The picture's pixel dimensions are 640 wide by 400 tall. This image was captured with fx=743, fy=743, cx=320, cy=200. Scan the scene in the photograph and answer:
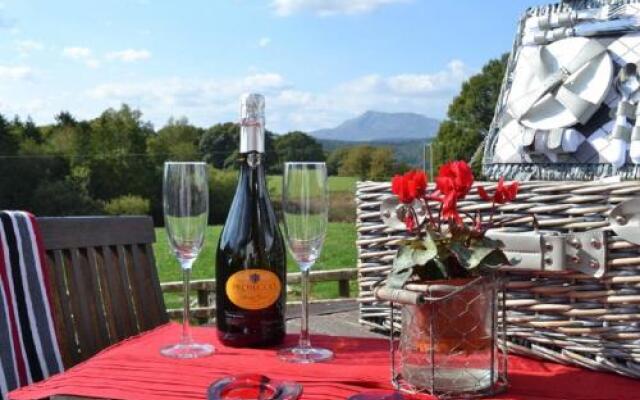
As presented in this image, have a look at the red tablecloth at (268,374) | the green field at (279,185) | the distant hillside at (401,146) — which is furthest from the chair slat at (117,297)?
the distant hillside at (401,146)

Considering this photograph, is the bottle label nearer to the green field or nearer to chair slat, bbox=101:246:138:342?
the green field

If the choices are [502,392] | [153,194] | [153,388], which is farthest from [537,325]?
[153,194]

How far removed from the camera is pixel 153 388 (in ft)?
3.36

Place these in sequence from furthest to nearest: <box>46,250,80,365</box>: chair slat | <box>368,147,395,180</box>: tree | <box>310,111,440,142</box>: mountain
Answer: <box>310,111,440,142</box>: mountain
<box>368,147,395,180</box>: tree
<box>46,250,80,365</box>: chair slat

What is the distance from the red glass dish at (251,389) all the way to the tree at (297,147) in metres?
6.47

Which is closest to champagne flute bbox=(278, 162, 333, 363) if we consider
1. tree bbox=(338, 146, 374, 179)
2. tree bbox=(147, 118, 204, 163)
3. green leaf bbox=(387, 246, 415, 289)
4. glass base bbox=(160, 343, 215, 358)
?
glass base bbox=(160, 343, 215, 358)

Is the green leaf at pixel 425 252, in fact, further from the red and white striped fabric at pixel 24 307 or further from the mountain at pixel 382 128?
the mountain at pixel 382 128

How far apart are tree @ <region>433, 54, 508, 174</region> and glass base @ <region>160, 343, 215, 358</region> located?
17.9 feet

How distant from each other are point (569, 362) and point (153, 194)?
944 cm

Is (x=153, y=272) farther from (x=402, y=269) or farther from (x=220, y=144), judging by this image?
(x=220, y=144)

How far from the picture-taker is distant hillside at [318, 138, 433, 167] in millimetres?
6098

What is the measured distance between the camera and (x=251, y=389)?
0.93 meters

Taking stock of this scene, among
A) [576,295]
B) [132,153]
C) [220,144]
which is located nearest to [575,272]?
[576,295]

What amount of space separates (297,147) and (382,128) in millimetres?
→ 2620
